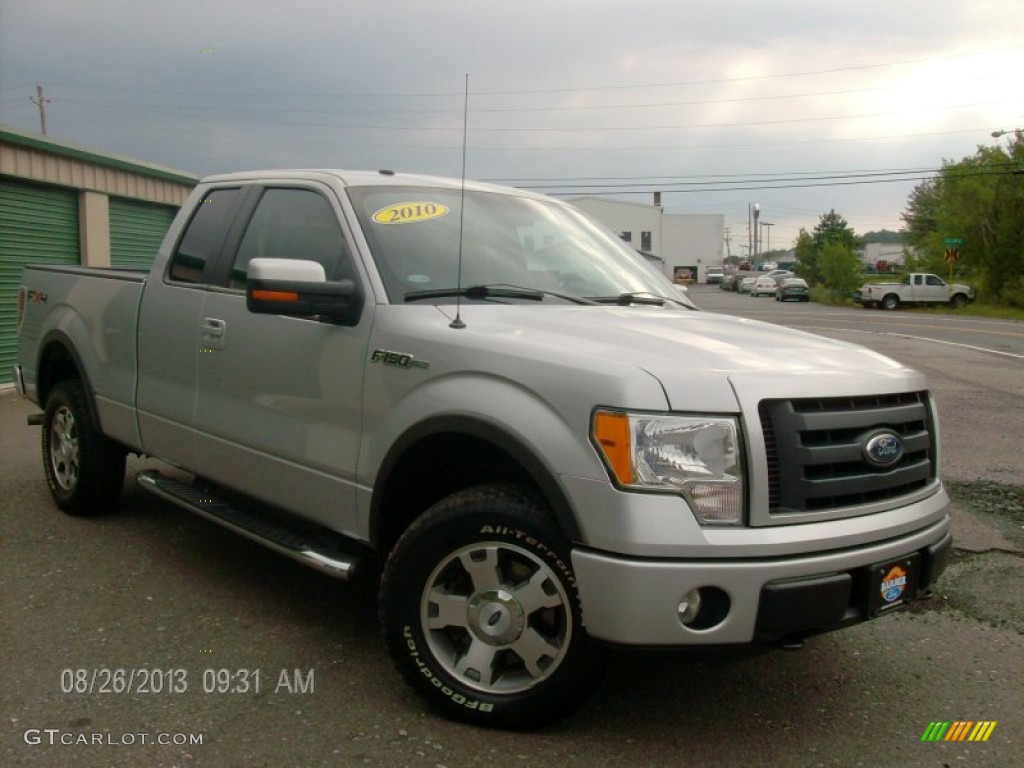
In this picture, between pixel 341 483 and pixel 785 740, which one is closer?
pixel 785 740

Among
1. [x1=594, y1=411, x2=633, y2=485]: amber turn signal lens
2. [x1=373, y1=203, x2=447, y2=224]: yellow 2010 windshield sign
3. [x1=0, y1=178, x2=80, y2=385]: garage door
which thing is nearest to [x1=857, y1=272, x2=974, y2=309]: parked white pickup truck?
[x1=0, y1=178, x2=80, y2=385]: garage door

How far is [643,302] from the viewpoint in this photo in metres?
4.18

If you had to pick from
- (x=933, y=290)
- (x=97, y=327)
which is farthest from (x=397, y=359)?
(x=933, y=290)

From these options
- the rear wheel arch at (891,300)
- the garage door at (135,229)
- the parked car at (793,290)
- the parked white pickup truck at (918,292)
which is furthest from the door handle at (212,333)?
the parked car at (793,290)

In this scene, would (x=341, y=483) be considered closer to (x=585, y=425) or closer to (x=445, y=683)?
(x=445, y=683)

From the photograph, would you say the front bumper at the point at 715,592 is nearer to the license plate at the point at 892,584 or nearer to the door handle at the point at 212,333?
the license plate at the point at 892,584

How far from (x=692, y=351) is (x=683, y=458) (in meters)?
0.45

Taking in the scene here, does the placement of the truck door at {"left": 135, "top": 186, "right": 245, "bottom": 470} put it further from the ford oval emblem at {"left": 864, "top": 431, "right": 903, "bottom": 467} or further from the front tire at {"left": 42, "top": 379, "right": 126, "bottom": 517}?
the ford oval emblem at {"left": 864, "top": 431, "right": 903, "bottom": 467}

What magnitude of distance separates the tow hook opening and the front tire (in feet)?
12.5

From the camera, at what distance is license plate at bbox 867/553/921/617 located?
2906mm

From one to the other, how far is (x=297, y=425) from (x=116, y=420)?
1849 millimetres

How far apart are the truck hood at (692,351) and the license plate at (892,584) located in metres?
0.55

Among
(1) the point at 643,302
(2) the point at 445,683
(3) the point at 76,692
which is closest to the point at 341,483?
(2) the point at 445,683

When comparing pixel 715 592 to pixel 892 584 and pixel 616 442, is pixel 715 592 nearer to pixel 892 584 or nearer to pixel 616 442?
pixel 616 442
